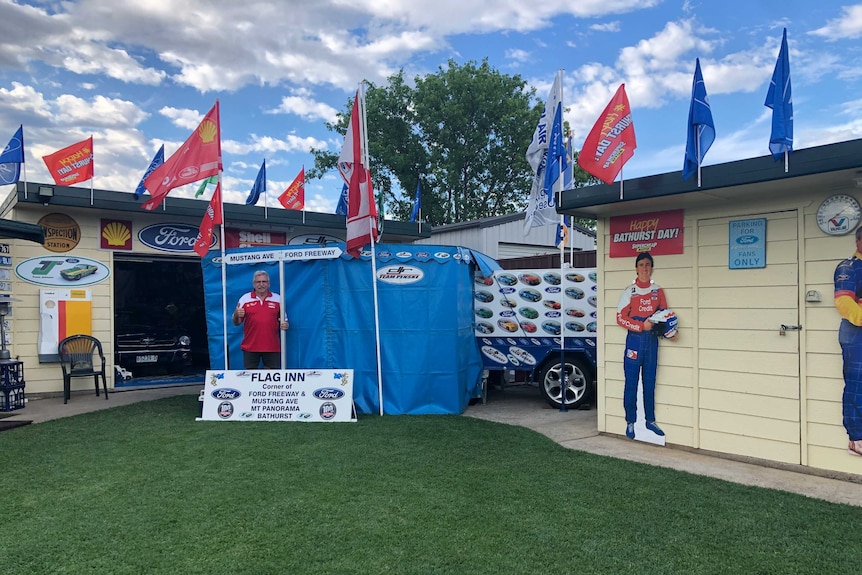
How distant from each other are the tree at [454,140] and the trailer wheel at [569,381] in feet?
51.3

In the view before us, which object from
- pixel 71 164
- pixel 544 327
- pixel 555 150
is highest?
pixel 71 164

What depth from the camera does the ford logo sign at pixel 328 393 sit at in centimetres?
675

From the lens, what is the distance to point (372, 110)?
23312mm

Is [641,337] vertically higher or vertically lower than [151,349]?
higher

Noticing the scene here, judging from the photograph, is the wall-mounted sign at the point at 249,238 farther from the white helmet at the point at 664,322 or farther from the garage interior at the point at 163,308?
the white helmet at the point at 664,322

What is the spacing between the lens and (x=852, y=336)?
446cm

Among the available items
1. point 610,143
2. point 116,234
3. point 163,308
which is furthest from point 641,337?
point 163,308

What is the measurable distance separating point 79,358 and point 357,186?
211 inches

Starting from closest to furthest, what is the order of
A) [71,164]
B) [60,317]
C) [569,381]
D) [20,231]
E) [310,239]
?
[20,231], [569,381], [71,164], [60,317], [310,239]

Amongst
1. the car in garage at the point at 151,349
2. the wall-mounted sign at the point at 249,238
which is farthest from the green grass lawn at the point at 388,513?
the wall-mounted sign at the point at 249,238

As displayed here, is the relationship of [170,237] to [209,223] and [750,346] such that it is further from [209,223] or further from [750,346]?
[750,346]

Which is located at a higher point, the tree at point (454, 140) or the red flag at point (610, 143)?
the tree at point (454, 140)

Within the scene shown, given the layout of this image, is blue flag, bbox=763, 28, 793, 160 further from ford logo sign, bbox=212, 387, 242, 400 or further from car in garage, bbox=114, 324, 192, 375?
car in garage, bbox=114, 324, 192, 375

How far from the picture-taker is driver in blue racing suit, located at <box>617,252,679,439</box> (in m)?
5.69
